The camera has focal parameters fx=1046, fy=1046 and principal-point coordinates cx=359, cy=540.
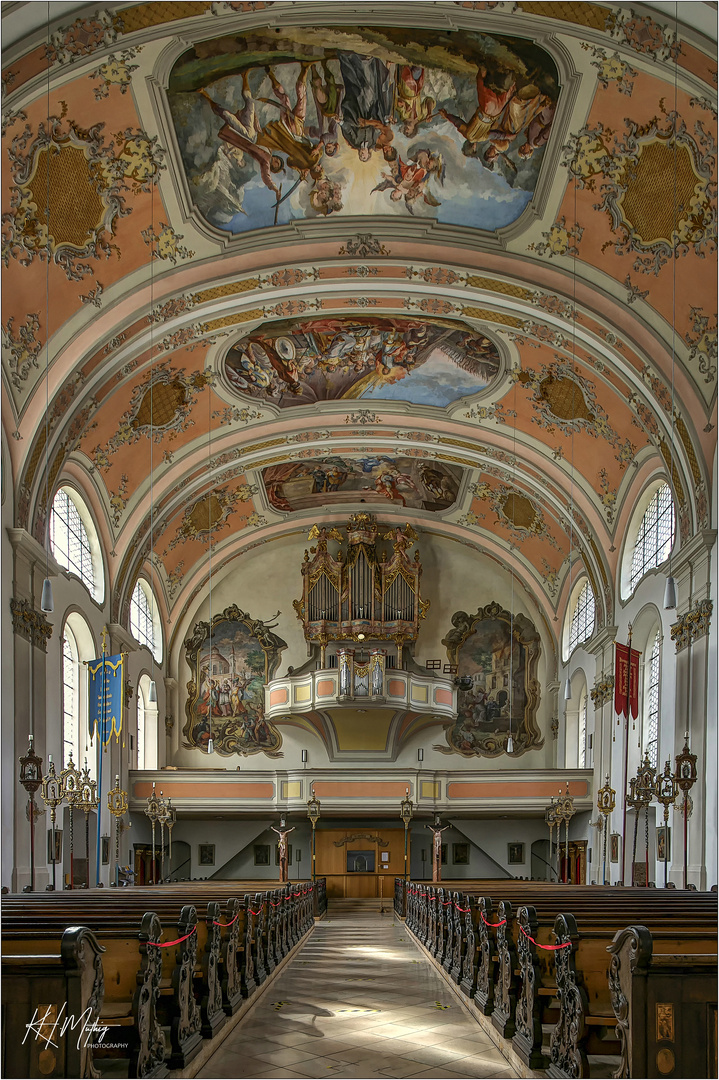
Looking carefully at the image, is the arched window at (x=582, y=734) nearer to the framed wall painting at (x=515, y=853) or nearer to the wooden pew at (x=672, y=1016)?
the framed wall painting at (x=515, y=853)

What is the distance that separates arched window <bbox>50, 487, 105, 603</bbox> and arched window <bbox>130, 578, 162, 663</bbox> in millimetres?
4208

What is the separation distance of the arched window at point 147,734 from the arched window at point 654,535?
47.3ft

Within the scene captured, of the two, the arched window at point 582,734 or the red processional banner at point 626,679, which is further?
the arched window at point 582,734

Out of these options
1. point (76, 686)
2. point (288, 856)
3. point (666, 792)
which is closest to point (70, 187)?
point (76, 686)

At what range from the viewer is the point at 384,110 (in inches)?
572

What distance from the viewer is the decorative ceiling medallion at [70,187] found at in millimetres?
13758

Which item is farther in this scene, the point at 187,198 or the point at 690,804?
the point at 690,804

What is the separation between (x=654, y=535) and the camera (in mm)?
21500

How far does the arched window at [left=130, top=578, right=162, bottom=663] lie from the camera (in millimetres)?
28266

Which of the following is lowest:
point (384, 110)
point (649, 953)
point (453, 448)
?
point (649, 953)

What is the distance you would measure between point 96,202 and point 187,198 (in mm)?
1328

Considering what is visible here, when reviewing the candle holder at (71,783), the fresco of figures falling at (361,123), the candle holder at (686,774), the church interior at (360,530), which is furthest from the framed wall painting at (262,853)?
the fresco of figures falling at (361,123)

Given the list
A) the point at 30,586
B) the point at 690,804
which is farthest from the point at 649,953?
the point at 30,586

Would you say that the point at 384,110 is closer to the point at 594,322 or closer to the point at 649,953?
the point at 594,322
